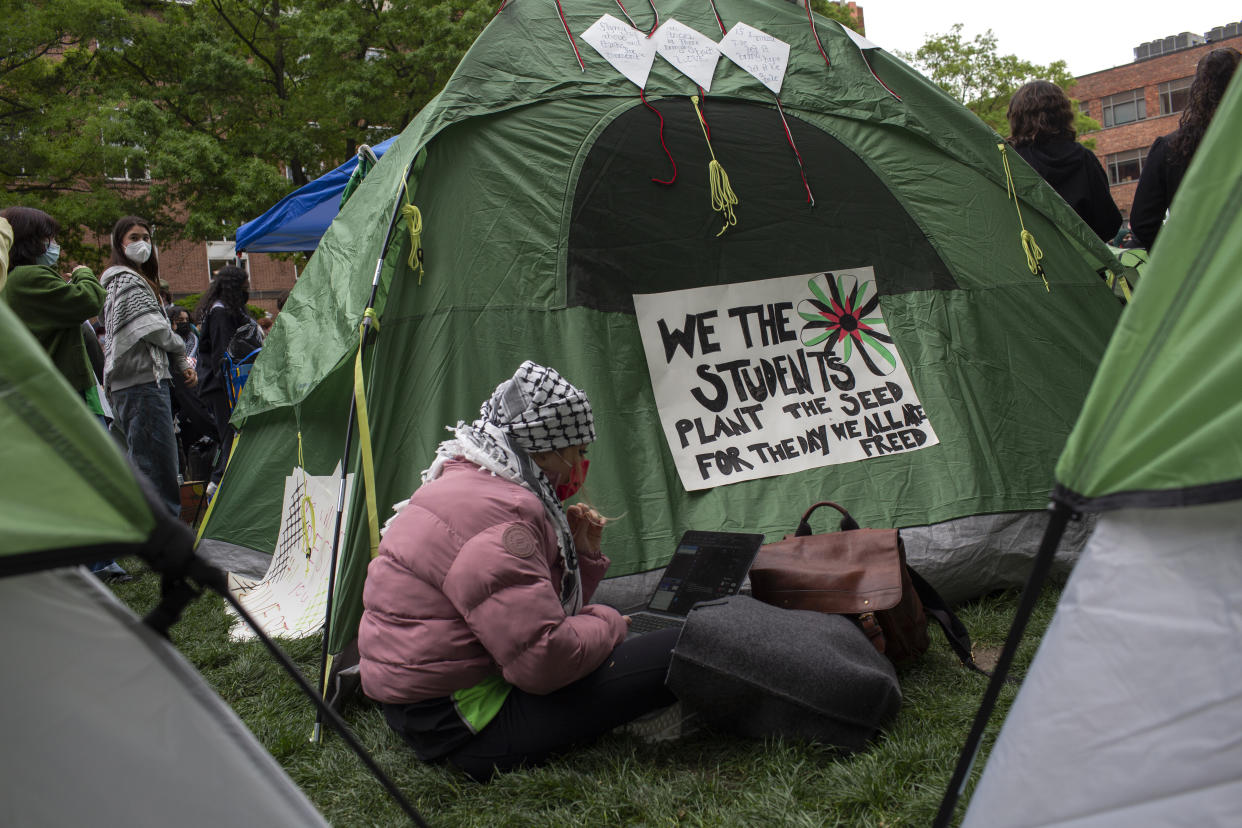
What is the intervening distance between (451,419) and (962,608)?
6.67 feet

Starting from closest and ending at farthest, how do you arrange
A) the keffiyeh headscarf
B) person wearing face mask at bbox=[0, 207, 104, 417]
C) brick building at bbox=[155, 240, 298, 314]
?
the keffiyeh headscarf < person wearing face mask at bbox=[0, 207, 104, 417] < brick building at bbox=[155, 240, 298, 314]

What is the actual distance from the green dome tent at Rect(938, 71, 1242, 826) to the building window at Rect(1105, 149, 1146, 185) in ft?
143

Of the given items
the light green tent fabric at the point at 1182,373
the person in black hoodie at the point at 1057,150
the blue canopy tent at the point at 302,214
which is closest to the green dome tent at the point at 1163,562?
the light green tent fabric at the point at 1182,373

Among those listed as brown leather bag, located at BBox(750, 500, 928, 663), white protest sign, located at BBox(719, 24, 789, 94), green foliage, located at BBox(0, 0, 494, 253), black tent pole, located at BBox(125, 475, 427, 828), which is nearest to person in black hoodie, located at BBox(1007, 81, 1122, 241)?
white protest sign, located at BBox(719, 24, 789, 94)

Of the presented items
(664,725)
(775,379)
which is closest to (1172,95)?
(775,379)

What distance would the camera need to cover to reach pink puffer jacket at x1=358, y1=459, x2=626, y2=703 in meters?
2.20

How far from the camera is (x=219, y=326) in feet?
20.2

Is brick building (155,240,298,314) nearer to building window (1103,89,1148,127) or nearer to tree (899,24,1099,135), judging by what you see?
tree (899,24,1099,135)

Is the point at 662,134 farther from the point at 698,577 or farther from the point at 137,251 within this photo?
the point at 137,251

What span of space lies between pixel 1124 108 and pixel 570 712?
147 ft

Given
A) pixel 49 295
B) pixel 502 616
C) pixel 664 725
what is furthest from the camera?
pixel 49 295

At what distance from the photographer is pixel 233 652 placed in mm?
3799

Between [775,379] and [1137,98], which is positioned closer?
[775,379]

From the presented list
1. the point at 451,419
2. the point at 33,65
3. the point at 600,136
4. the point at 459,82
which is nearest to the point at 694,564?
the point at 451,419
